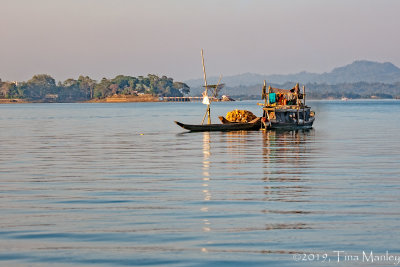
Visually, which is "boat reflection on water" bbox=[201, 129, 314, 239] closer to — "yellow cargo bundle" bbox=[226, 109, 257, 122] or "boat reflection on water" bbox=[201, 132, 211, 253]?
"boat reflection on water" bbox=[201, 132, 211, 253]

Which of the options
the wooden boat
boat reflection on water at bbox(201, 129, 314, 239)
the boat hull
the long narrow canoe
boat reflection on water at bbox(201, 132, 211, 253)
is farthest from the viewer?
the wooden boat

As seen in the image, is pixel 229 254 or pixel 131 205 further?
pixel 131 205

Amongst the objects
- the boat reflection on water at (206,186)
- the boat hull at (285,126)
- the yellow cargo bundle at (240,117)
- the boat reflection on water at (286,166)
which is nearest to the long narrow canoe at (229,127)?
the boat hull at (285,126)

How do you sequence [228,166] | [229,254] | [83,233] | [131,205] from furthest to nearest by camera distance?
1. [228,166]
2. [131,205]
3. [83,233]
4. [229,254]

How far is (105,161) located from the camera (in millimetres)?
40719

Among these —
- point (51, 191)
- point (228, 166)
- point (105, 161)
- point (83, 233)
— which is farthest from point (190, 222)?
point (105, 161)

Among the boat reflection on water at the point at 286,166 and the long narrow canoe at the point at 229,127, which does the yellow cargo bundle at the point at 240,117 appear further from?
the boat reflection on water at the point at 286,166

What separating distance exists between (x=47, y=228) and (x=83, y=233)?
1.36 meters

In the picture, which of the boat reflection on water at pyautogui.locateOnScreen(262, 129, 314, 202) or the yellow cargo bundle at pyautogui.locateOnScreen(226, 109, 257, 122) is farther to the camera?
the yellow cargo bundle at pyautogui.locateOnScreen(226, 109, 257, 122)

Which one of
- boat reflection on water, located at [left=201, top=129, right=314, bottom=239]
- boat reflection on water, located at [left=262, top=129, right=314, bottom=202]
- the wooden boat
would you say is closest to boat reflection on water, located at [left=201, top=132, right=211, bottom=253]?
boat reflection on water, located at [left=201, top=129, right=314, bottom=239]

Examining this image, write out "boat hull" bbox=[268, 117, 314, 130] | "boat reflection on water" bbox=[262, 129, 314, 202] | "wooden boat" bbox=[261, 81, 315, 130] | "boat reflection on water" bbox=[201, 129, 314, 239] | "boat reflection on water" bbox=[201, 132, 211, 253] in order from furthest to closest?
"wooden boat" bbox=[261, 81, 315, 130]
"boat hull" bbox=[268, 117, 314, 130]
"boat reflection on water" bbox=[262, 129, 314, 202]
"boat reflection on water" bbox=[201, 129, 314, 239]
"boat reflection on water" bbox=[201, 132, 211, 253]

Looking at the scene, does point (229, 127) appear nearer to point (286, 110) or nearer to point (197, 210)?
point (286, 110)

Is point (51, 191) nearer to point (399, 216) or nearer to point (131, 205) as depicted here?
point (131, 205)

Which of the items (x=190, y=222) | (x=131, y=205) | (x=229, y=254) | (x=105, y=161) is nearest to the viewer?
(x=229, y=254)
